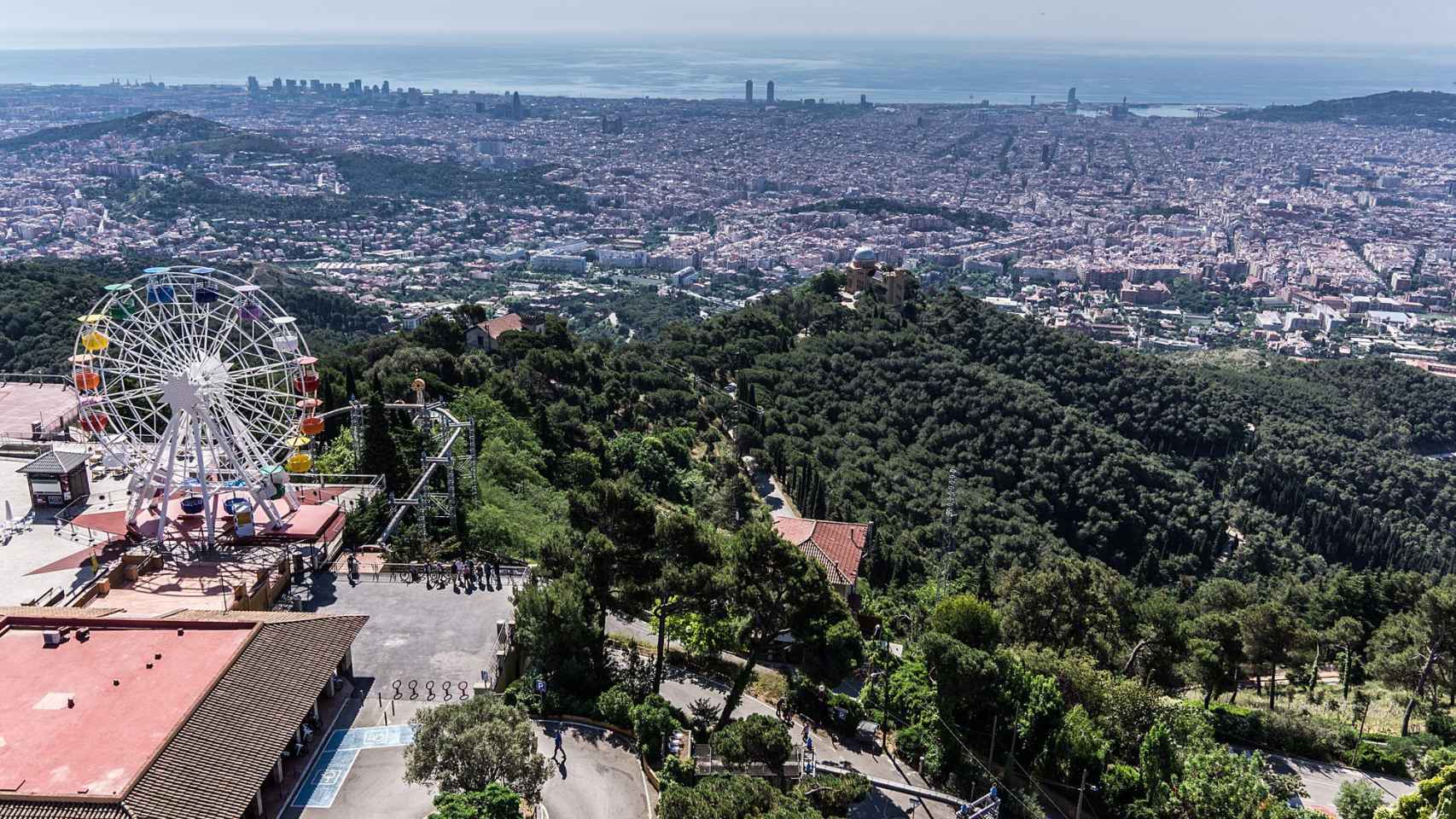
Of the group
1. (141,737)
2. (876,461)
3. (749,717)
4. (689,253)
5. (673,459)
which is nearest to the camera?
(141,737)

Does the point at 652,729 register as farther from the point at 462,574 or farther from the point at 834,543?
the point at 834,543

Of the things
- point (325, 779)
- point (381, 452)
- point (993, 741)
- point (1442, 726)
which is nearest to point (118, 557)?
point (381, 452)

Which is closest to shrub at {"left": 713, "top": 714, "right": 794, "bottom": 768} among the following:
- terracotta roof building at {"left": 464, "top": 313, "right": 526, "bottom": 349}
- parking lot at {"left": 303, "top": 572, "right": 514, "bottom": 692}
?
parking lot at {"left": 303, "top": 572, "right": 514, "bottom": 692}

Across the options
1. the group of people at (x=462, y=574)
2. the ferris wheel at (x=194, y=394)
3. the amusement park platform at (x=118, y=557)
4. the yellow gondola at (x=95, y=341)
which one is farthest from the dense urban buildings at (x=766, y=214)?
the group of people at (x=462, y=574)

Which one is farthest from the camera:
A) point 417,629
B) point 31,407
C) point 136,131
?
point 136,131

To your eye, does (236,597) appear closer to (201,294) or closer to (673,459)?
(201,294)

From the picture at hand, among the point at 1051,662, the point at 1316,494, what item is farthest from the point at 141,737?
the point at 1316,494
